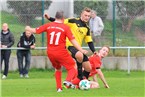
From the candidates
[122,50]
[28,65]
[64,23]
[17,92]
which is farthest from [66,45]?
[122,50]

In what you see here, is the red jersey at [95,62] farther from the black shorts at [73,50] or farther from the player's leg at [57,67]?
the player's leg at [57,67]

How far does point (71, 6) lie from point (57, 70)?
10707mm

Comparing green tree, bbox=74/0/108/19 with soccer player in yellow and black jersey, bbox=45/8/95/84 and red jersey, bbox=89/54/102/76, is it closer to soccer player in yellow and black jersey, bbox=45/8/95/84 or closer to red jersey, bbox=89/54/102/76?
red jersey, bbox=89/54/102/76

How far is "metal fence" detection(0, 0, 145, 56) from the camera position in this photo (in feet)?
79.9

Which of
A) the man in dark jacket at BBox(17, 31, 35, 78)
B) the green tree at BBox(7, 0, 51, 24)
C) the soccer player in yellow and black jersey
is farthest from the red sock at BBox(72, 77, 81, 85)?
the green tree at BBox(7, 0, 51, 24)

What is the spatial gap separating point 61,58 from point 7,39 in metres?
8.20

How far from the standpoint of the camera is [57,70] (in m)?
14.5

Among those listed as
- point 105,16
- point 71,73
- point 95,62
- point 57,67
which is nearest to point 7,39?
point 105,16

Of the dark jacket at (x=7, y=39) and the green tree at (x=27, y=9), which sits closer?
the dark jacket at (x=7, y=39)

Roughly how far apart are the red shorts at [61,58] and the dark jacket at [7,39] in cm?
776

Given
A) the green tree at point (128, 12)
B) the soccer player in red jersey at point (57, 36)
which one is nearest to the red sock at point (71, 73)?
the soccer player in red jersey at point (57, 36)

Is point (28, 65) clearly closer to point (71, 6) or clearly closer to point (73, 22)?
point (71, 6)

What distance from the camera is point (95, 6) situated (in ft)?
81.5

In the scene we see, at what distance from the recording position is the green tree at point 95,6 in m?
24.7
